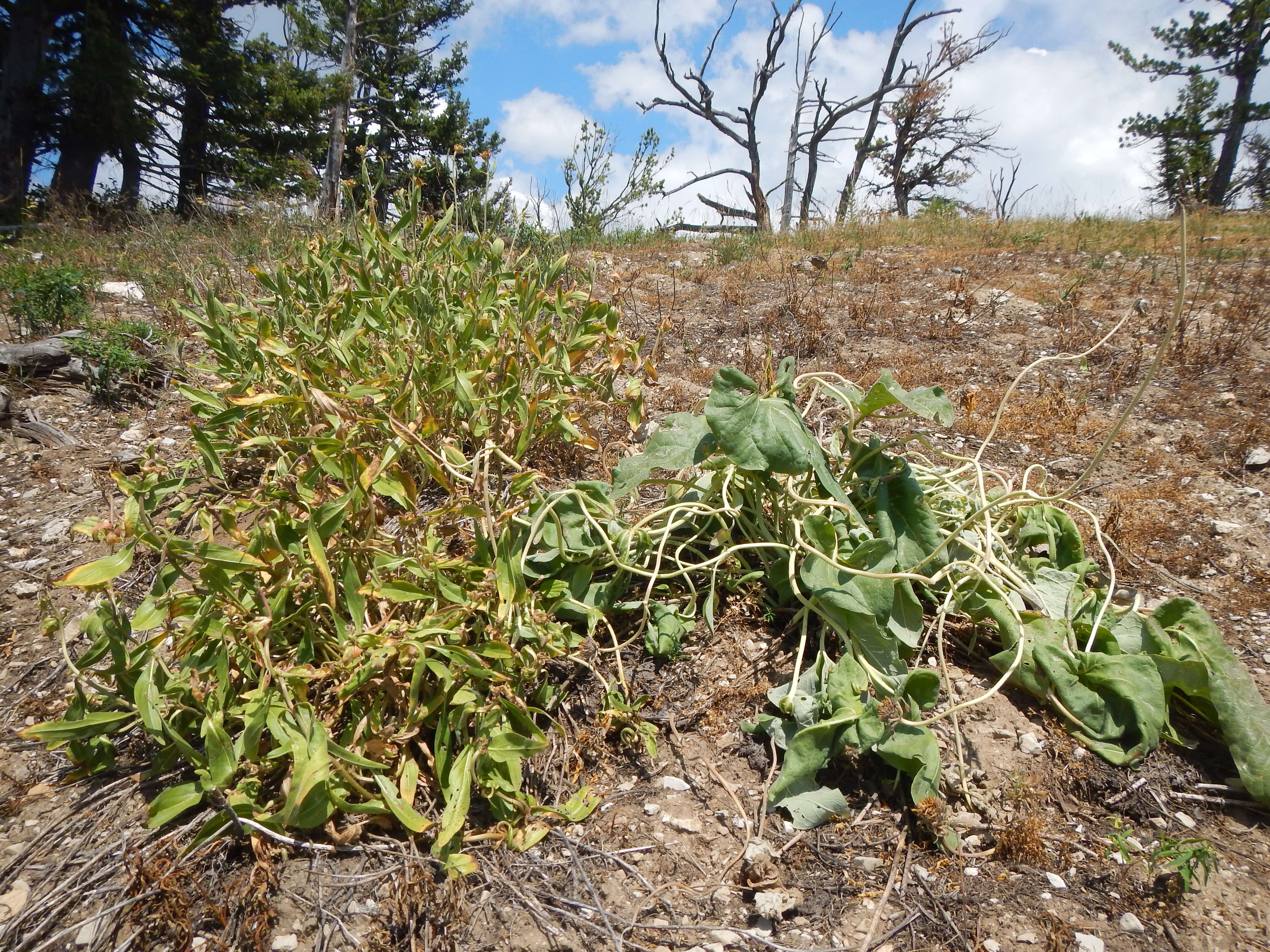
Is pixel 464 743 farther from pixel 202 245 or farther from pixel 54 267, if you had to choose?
pixel 202 245

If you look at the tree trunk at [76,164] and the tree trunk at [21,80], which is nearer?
the tree trunk at [21,80]

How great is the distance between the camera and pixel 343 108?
505 inches

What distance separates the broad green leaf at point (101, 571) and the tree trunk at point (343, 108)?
11799 mm

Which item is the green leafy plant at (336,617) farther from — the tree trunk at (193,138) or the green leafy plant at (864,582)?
the tree trunk at (193,138)

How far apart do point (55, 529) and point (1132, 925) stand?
316 centimetres

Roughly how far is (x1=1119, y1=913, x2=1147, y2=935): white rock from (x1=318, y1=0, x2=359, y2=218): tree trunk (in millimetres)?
12885

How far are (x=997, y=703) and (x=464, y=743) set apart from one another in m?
1.31

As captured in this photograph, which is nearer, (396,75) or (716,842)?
(716,842)

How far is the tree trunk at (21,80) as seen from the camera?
1018 cm

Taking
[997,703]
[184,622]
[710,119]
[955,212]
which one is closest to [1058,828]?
[997,703]

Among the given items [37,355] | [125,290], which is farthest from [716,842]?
[125,290]

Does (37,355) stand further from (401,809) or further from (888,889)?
(888,889)

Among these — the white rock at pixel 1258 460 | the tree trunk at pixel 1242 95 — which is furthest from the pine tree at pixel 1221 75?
the white rock at pixel 1258 460

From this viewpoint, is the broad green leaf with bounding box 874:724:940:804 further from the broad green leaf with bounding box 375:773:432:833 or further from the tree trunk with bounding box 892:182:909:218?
the tree trunk with bounding box 892:182:909:218
